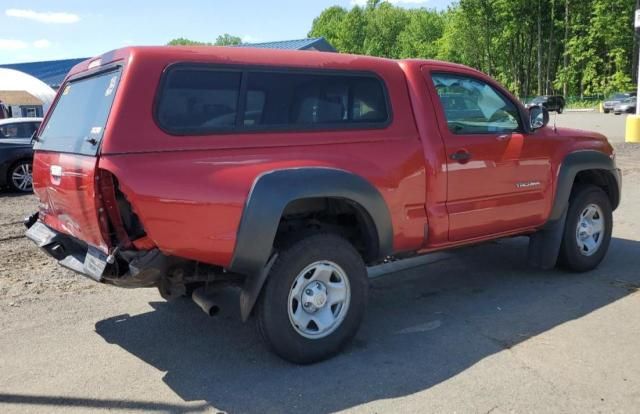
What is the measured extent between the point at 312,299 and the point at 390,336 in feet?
2.66

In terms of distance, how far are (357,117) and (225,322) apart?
6.32 ft

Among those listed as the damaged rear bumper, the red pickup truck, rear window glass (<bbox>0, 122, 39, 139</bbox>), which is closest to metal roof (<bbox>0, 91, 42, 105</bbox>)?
rear window glass (<bbox>0, 122, 39, 139</bbox>)

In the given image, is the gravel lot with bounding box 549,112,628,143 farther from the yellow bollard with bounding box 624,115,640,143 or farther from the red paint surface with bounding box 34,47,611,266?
the red paint surface with bounding box 34,47,611,266

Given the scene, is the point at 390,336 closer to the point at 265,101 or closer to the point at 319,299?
the point at 319,299

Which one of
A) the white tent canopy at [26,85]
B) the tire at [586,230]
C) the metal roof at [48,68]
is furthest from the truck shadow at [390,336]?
the metal roof at [48,68]

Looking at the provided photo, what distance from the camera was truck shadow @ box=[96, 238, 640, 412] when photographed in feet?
11.3

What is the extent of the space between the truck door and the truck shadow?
67 cm

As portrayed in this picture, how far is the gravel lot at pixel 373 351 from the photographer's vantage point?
10.9 ft

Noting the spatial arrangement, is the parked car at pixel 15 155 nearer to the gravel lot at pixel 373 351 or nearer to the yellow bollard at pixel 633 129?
the gravel lot at pixel 373 351

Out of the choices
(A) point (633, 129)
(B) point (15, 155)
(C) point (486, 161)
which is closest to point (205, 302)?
(C) point (486, 161)

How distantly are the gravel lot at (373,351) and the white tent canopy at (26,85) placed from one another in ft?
65.8

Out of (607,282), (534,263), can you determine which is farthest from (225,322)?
(607,282)

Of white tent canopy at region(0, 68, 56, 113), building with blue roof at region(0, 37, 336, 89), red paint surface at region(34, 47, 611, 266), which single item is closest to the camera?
red paint surface at region(34, 47, 611, 266)

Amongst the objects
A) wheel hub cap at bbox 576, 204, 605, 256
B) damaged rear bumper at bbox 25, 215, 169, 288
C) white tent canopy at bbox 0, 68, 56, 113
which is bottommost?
wheel hub cap at bbox 576, 204, 605, 256
